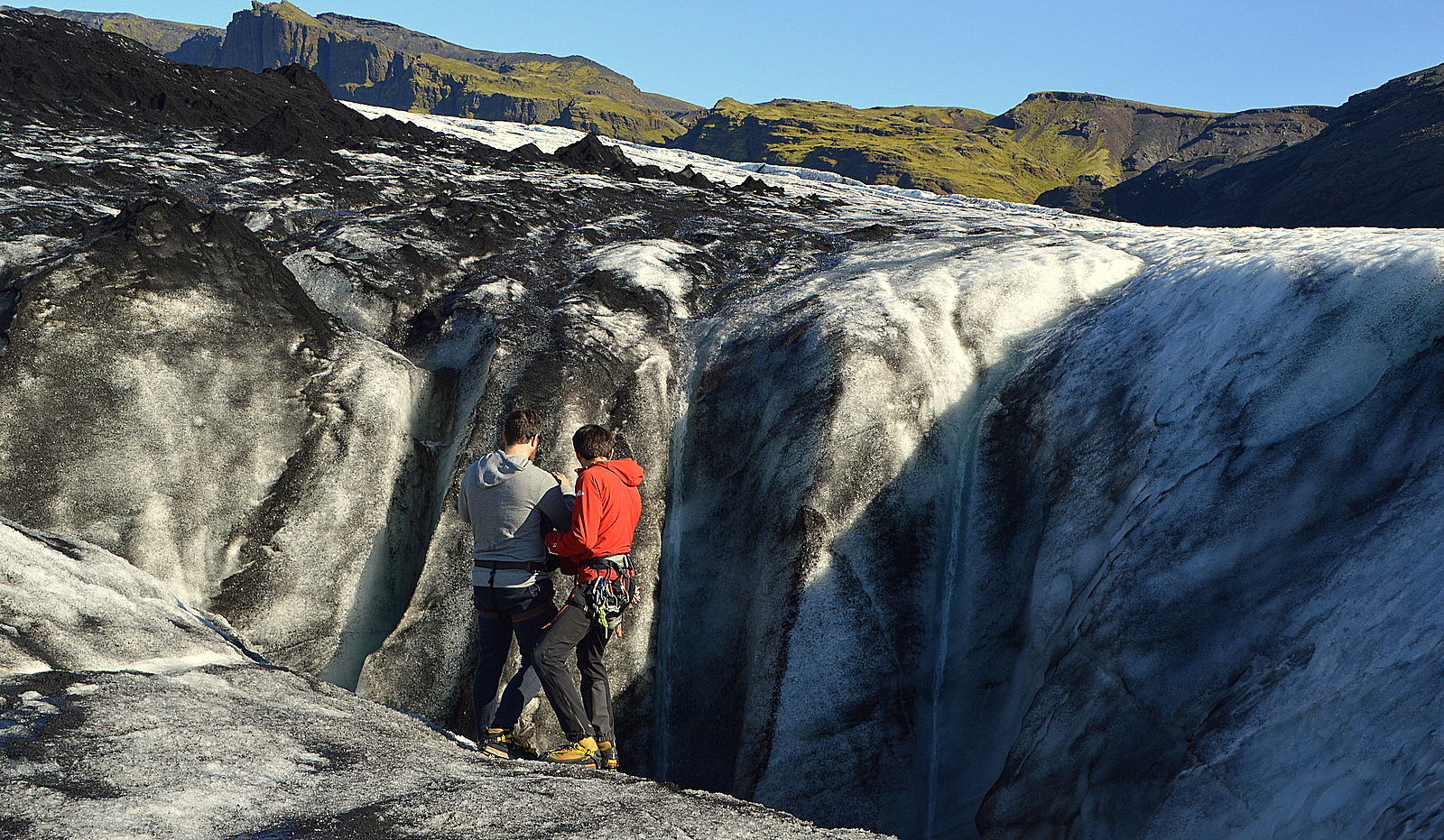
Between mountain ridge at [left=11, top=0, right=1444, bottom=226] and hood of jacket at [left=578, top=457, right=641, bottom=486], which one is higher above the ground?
mountain ridge at [left=11, top=0, right=1444, bottom=226]

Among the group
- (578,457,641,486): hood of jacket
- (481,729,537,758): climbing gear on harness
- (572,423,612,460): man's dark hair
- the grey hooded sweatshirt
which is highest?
(572,423,612,460): man's dark hair

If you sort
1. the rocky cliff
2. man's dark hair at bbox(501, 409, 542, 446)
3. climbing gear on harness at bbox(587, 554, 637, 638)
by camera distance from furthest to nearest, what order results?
the rocky cliff, man's dark hair at bbox(501, 409, 542, 446), climbing gear on harness at bbox(587, 554, 637, 638)

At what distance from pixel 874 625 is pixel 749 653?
1469 mm

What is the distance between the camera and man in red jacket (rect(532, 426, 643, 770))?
24.5 feet

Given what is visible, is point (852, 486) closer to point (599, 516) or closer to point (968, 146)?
point (599, 516)

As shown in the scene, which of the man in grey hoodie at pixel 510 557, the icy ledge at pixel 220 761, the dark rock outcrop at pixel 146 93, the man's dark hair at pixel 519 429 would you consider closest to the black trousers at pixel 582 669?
the man in grey hoodie at pixel 510 557

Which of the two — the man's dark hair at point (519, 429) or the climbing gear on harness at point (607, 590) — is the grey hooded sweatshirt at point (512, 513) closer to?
the man's dark hair at point (519, 429)

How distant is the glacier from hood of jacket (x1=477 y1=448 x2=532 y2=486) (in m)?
2.02

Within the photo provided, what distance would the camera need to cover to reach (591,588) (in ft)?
24.9

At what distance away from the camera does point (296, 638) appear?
37.2 feet

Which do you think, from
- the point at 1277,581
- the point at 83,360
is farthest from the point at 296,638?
the point at 1277,581

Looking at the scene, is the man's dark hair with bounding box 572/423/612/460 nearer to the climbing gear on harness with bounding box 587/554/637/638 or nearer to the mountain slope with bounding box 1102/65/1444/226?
the climbing gear on harness with bounding box 587/554/637/638

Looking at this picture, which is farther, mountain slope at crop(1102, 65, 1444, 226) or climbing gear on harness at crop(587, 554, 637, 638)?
mountain slope at crop(1102, 65, 1444, 226)

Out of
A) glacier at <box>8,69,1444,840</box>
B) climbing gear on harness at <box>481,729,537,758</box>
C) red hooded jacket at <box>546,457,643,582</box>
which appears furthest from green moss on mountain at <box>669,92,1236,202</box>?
climbing gear on harness at <box>481,729,537,758</box>
